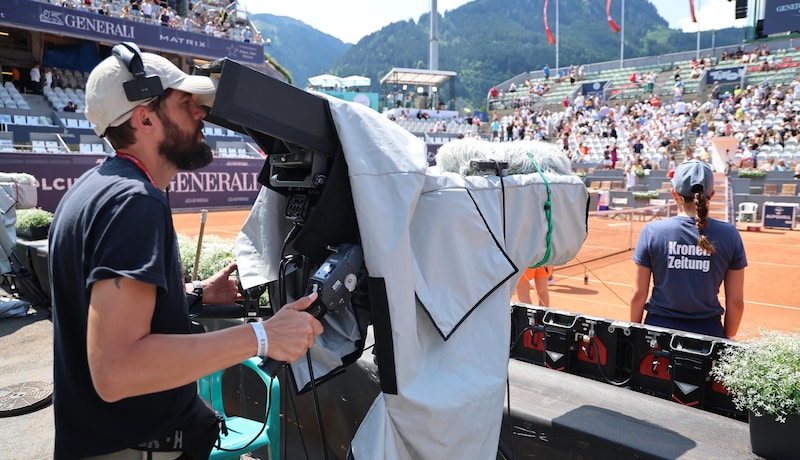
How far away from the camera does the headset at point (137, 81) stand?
1.54 m

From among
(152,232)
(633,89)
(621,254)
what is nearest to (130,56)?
(152,232)

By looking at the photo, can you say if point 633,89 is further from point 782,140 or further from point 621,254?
point 621,254

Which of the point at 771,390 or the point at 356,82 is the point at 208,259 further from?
the point at 356,82

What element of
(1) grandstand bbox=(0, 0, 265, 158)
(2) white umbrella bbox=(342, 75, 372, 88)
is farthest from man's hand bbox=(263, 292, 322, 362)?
(2) white umbrella bbox=(342, 75, 372, 88)

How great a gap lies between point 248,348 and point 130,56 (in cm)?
84

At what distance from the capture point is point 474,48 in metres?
183

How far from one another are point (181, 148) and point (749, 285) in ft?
34.0

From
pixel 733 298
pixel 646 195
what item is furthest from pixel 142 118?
pixel 646 195

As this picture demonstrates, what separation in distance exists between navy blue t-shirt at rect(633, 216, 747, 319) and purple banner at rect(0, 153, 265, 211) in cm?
1365

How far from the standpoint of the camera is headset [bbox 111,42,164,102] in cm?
154

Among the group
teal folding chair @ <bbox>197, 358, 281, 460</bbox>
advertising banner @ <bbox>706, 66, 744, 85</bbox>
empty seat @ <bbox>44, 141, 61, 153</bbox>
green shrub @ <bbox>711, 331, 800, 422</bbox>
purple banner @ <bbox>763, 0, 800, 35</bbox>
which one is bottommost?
teal folding chair @ <bbox>197, 358, 281, 460</bbox>

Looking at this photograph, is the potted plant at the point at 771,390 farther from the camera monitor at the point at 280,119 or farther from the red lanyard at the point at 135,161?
the red lanyard at the point at 135,161

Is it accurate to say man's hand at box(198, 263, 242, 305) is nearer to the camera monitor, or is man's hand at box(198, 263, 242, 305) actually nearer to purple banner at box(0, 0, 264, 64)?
the camera monitor

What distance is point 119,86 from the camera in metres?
1.55
